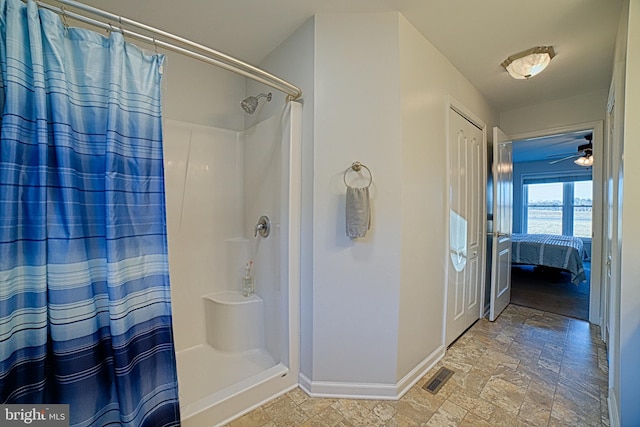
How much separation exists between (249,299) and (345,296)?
91 cm

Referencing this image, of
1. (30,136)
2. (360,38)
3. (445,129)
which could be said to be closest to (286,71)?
(360,38)

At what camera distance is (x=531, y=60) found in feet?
6.57

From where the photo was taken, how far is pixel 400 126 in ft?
5.46

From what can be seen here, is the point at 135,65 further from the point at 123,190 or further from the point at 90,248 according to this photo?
the point at 90,248

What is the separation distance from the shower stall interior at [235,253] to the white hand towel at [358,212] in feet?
1.30

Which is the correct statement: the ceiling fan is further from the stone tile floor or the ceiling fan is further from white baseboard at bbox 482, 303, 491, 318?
the stone tile floor

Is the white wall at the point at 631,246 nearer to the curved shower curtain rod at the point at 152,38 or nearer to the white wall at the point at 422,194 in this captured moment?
the white wall at the point at 422,194

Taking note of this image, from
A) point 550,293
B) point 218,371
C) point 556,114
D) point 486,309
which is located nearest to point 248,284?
point 218,371

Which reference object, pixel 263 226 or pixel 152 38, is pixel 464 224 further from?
pixel 152 38

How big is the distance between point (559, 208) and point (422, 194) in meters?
6.71

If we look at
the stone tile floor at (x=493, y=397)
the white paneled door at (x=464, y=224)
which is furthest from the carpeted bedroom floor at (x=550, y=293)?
the white paneled door at (x=464, y=224)

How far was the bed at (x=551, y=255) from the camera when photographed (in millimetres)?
3912

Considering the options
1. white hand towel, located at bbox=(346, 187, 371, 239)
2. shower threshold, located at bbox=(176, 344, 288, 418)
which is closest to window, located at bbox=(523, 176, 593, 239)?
white hand towel, located at bbox=(346, 187, 371, 239)

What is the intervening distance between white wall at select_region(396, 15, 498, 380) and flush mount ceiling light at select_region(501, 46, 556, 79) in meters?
0.44
